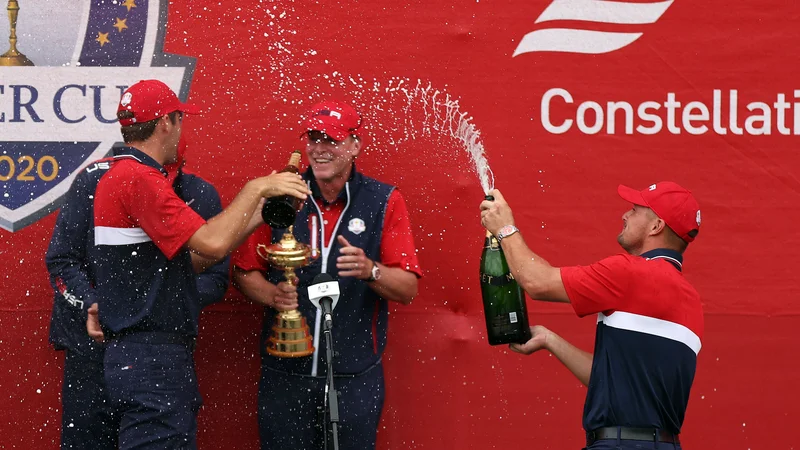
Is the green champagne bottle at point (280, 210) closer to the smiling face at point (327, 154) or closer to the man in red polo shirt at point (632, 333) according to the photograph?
the smiling face at point (327, 154)

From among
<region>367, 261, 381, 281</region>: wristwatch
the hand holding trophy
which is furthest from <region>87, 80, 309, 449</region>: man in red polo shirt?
<region>367, 261, 381, 281</region>: wristwatch

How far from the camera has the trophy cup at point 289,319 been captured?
4.48 m

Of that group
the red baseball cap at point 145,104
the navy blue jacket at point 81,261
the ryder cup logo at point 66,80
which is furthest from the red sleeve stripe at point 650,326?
the ryder cup logo at point 66,80

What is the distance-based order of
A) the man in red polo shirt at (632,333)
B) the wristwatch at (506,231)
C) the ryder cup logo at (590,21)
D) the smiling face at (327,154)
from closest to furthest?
the man in red polo shirt at (632,333) < the wristwatch at (506,231) < the smiling face at (327,154) < the ryder cup logo at (590,21)

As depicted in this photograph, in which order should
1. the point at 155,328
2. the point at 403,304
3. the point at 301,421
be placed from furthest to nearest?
1. the point at 403,304
2. the point at 301,421
3. the point at 155,328

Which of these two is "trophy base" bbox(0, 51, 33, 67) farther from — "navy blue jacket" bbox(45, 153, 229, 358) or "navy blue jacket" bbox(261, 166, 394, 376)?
"navy blue jacket" bbox(261, 166, 394, 376)

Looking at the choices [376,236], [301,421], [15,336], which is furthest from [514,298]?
[15,336]

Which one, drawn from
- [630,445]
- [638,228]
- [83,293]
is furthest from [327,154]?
[630,445]

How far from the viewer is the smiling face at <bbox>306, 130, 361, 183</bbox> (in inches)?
185

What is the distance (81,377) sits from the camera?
4.73 m

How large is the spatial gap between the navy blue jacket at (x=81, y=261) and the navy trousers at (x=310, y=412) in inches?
19.4

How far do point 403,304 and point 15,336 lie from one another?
5.80ft

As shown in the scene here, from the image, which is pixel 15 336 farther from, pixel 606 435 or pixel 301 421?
pixel 606 435

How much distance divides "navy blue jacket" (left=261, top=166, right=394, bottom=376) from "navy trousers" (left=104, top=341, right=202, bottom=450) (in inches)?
21.9
